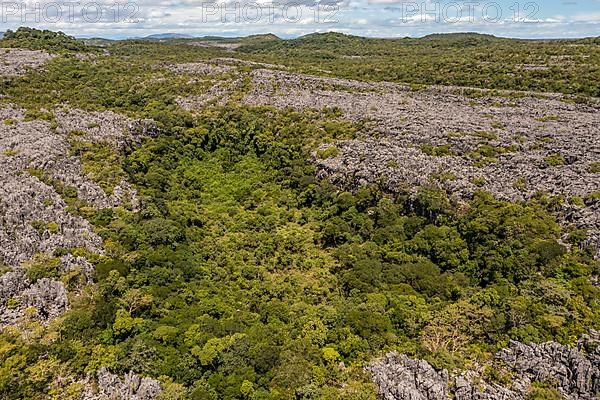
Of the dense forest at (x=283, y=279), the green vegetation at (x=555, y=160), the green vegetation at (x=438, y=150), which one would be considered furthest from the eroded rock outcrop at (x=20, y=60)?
the green vegetation at (x=555, y=160)

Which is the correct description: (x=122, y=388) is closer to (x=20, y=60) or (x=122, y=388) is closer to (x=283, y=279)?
(x=283, y=279)

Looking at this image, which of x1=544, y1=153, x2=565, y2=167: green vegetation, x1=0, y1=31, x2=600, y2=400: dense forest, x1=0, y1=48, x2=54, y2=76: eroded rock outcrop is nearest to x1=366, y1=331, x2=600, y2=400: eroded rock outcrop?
x1=0, y1=31, x2=600, y2=400: dense forest

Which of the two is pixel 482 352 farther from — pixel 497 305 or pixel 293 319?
pixel 293 319

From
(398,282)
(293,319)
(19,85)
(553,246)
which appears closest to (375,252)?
(398,282)

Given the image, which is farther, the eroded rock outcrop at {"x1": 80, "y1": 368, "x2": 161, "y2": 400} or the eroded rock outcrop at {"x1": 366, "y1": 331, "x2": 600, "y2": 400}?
the eroded rock outcrop at {"x1": 366, "y1": 331, "x2": 600, "y2": 400}

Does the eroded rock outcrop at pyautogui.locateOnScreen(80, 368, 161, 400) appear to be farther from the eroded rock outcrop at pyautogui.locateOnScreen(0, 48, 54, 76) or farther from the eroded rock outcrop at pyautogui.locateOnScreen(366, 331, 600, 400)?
the eroded rock outcrop at pyautogui.locateOnScreen(0, 48, 54, 76)

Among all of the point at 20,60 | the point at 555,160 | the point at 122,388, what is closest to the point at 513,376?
the point at 122,388
